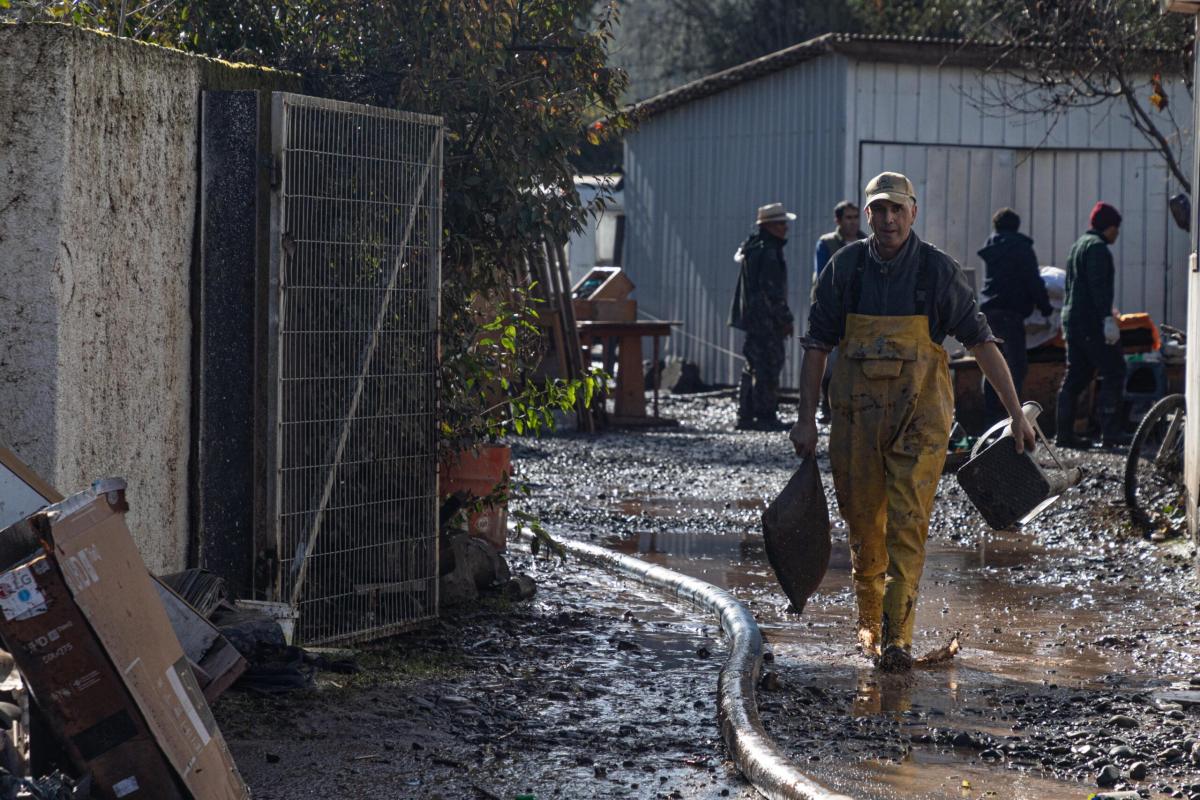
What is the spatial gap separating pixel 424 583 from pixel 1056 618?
3.18 m

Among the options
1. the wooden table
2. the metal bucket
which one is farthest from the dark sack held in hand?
the wooden table

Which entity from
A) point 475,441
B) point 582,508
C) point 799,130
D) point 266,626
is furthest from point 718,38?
point 266,626

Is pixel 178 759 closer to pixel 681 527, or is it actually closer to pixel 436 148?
pixel 436 148

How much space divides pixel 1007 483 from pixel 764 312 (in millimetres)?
10252

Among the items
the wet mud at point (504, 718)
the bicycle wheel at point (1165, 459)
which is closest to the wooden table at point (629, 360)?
the bicycle wheel at point (1165, 459)

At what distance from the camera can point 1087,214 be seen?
2094 centimetres

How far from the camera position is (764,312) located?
17.2 metres

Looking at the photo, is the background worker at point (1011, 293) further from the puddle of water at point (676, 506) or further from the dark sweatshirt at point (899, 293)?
the dark sweatshirt at point (899, 293)

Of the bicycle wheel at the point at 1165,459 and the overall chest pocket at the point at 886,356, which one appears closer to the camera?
the overall chest pocket at the point at 886,356

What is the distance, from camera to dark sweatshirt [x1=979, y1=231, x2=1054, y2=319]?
14.7 meters

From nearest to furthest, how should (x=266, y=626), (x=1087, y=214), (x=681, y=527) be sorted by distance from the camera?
(x=266, y=626) → (x=681, y=527) → (x=1087, y=214)

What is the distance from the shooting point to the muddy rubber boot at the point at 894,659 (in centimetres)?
668

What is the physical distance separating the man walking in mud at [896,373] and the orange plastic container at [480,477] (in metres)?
1.98

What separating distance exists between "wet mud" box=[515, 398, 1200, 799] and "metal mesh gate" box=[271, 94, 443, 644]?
1.77m
